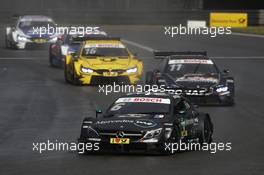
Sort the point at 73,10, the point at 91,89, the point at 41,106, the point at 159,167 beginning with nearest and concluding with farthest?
1. the point at 159,167
2. the point at 41,106
3. the point at 91,89
4. the point at 73,10

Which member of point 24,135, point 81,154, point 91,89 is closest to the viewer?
point 81,154

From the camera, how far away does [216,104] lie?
76.6 feet

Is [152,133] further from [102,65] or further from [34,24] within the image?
[34,24]

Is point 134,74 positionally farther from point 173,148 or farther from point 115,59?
point 173,148

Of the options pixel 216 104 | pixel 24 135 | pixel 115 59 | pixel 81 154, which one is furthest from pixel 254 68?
pixel 81 154

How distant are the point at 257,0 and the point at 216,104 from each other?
3415 cm
